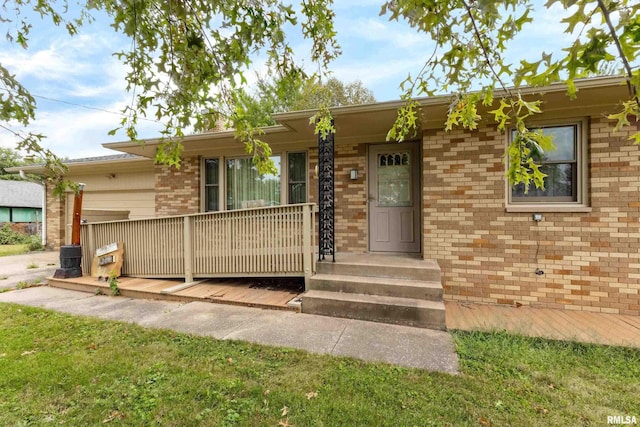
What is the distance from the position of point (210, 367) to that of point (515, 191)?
4751 millimetres

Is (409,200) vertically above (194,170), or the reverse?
(194,170)

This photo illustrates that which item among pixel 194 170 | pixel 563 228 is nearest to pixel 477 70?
pixel 563 228

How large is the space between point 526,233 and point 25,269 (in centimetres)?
1086

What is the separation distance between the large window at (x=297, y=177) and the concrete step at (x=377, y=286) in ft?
7.80

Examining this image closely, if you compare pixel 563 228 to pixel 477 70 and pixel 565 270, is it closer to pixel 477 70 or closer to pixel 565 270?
pixel 565 270

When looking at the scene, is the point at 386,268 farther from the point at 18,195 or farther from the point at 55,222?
the point at 18,195

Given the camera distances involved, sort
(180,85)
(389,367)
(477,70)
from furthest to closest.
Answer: (389,367) < (180,85) < (477,70)

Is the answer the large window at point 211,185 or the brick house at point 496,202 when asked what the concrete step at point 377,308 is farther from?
the large window at point 211,185

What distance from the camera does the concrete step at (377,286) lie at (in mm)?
3923

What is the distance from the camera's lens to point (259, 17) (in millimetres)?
2150

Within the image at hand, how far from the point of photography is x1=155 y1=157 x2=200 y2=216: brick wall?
715 cm

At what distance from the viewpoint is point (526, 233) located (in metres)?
4.47

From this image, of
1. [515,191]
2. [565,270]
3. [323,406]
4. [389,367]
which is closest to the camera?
[323,406]

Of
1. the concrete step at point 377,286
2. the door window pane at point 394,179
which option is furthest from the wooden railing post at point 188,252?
the door window pane at point 394,179
